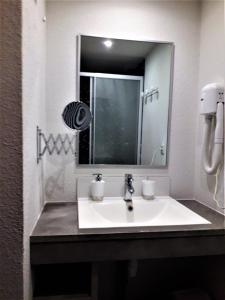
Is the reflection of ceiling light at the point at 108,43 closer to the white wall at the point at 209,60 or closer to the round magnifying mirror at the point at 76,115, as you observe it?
the round magnifying mirror at the point at 76,115

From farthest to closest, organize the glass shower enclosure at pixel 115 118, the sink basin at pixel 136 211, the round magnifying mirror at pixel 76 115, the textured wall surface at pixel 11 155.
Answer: the glass shower enclosure at pixel 115 118 < the round magnifying mirror at pixel 76 115 < the sink basin at pixel 136 211 < the textured wall surface at pixel 11 155

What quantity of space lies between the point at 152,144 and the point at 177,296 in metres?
0.90

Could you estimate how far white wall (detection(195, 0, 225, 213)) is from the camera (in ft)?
4.39

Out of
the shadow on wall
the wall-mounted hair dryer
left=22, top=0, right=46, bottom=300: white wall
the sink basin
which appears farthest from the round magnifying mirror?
the wall-mounted hair dryer

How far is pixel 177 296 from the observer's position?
4.58 ft

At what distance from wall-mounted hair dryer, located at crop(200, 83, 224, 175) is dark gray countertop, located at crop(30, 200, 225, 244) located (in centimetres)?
30

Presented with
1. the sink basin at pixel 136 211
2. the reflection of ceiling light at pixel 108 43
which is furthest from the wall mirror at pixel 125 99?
the sink basin at pixel 136 211

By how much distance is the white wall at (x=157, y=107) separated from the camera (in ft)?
4.99

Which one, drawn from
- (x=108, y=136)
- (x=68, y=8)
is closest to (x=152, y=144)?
(x=108, y=136)

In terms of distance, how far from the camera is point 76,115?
1.38m

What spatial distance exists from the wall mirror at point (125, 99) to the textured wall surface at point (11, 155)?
67 cm

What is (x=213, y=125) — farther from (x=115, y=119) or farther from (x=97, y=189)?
(x=97, y=189)

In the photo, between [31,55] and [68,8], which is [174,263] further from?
[68,8]

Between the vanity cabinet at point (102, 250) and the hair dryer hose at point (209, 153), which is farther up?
the hair dryer hose at point (209, 153)
